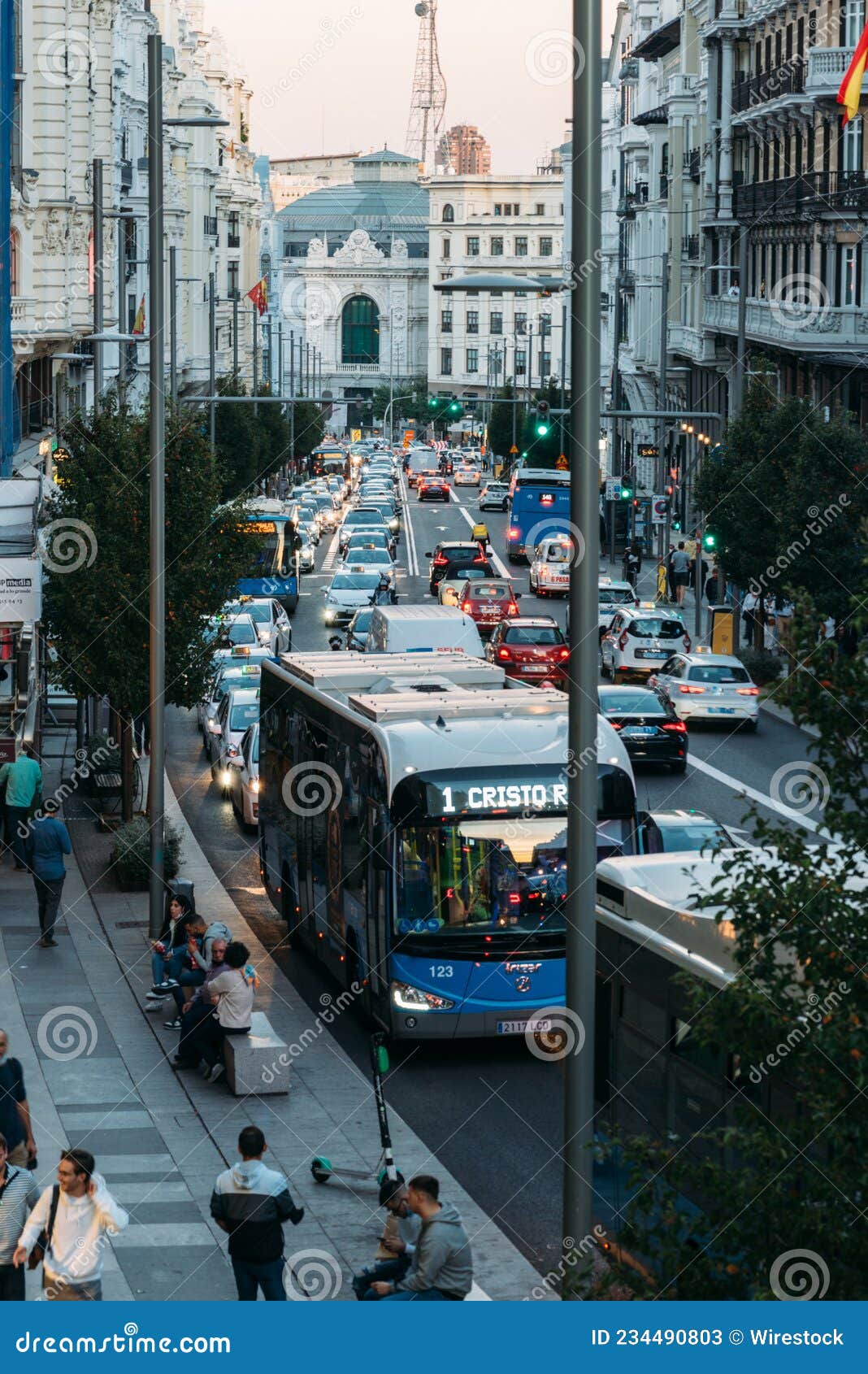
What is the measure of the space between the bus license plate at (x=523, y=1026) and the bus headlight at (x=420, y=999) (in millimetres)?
480

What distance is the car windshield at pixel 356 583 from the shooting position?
57125 mm

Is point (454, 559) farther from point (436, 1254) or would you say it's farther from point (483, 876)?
point (436, 1254)

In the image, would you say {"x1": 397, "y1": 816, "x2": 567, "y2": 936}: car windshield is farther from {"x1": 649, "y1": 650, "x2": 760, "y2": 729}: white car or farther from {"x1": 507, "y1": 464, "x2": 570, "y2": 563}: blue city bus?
{"x1": 507, "y1": 464, "x2": 570, "y2": 563}: blue city bus

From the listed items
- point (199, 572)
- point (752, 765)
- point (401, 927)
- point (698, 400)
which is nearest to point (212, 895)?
point (199, 572)

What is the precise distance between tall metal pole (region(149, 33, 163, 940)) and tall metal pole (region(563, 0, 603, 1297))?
11781 millimetres

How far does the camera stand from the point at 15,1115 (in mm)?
13281

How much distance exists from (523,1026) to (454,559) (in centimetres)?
4743

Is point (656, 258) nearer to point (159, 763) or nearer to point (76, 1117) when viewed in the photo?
point (159, 763)

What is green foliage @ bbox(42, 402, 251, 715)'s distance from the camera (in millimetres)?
26453

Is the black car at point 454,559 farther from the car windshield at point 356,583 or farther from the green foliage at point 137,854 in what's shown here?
the green foliage at point 137,854

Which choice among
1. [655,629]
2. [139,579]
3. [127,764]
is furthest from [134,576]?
[655,629]

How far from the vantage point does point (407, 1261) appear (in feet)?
39.0

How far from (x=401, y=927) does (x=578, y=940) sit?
741 centimetres

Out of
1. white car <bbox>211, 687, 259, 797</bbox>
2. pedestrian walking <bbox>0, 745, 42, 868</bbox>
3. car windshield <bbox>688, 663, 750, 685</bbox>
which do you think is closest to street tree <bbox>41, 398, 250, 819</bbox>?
pedestrian walking <bbox>0, 745, 42, 868</bbox>
